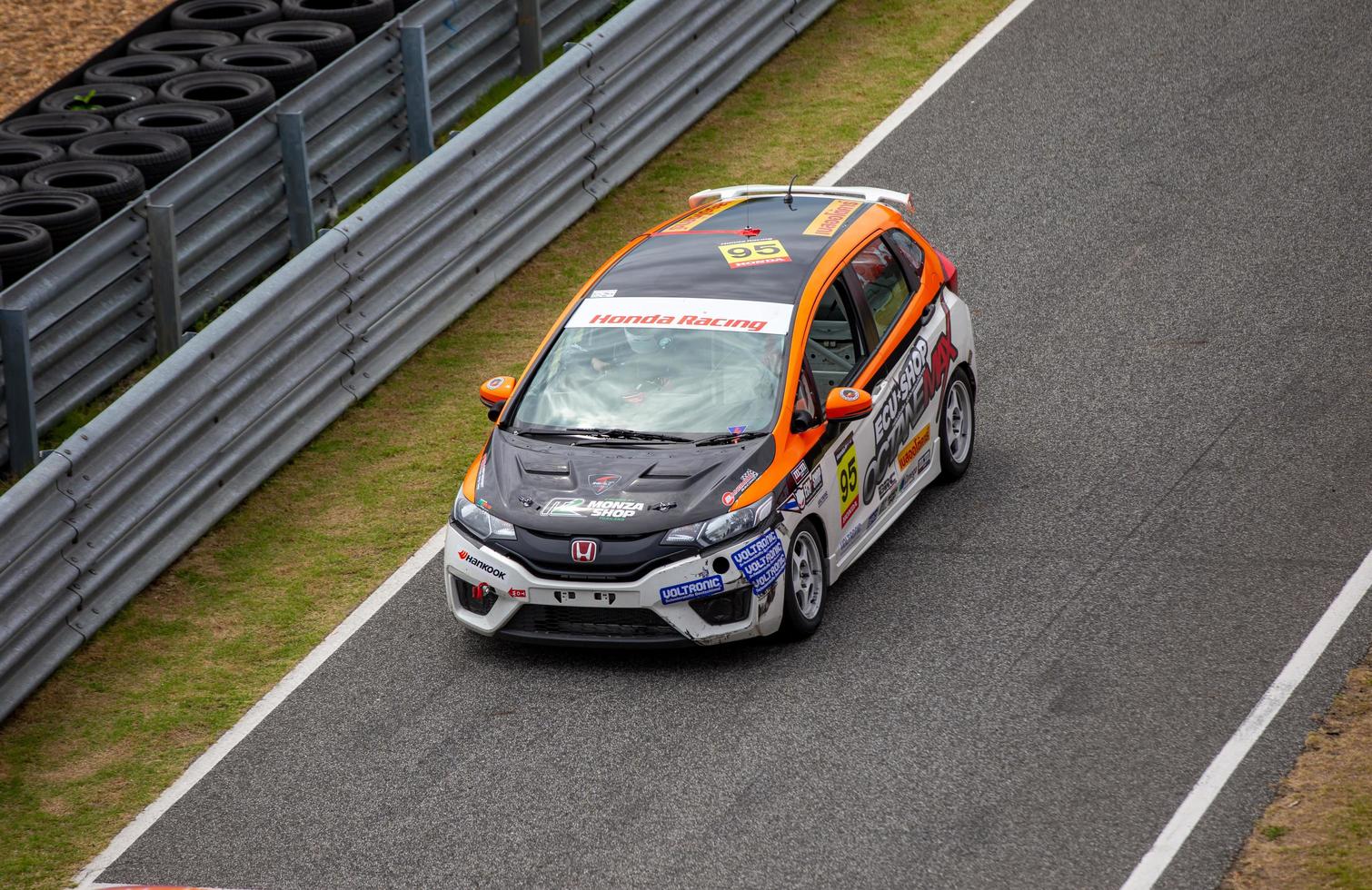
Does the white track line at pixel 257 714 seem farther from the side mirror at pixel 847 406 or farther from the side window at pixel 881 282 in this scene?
the side window at pixel 881 282

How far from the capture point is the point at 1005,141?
15.4 meters

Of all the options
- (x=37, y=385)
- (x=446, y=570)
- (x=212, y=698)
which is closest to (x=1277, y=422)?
(x=446, y=570)

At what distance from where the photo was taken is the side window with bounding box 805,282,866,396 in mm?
10008

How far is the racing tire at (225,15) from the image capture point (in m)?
15.0

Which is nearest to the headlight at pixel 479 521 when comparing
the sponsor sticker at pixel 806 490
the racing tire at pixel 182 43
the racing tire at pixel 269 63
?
the sponsor sticker at pixel 806 490

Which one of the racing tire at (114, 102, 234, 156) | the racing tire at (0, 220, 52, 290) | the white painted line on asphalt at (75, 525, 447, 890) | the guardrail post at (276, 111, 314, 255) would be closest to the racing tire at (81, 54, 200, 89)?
the racing tire at (114, 102, 234, 156)

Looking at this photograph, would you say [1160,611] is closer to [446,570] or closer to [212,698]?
[446,570]

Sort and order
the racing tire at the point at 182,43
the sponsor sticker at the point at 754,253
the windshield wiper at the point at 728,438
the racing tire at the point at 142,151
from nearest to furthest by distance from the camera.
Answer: the windshield wiper at the point at 728,438 < the sponsor sticker at the point at 754,253 < the racing tire at the point at 142,151 < the racing tire at the point at 182,43

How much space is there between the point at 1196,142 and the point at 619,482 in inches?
306

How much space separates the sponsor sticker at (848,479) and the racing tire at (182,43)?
23.4 feet

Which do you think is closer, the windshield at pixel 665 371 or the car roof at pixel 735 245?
the windshield at pixel 665 371

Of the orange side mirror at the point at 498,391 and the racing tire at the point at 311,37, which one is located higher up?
the racing tire at the point at 311,37

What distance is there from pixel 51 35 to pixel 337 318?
22.3 ft

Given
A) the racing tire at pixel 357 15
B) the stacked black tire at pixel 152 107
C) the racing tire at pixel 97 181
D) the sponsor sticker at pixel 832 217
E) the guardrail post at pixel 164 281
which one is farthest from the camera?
the racing tire at pixel 357 15
